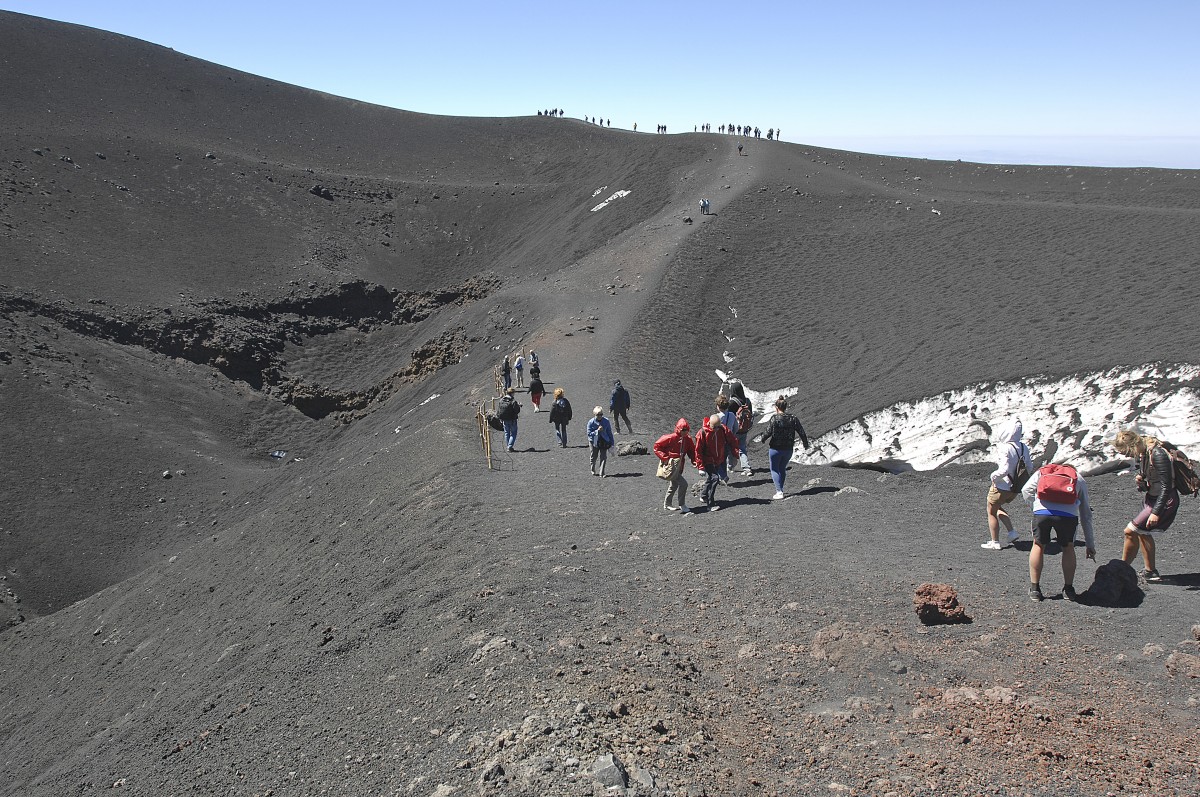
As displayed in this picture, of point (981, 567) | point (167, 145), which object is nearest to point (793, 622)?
point (981, 567)

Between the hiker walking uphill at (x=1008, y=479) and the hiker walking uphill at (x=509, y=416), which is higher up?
the hiker walking uphill at (x=1008, y=479)

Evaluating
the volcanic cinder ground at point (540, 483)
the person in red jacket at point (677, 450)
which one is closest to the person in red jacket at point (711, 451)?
the person in red jacket at point (677, 450)

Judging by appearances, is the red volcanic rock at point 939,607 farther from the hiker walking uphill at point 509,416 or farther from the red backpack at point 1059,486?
the hiker walking uphill at point 509,416

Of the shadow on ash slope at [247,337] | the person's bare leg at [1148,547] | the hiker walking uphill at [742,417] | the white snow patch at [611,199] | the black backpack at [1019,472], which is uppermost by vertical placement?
the white snow patch at [611,199]

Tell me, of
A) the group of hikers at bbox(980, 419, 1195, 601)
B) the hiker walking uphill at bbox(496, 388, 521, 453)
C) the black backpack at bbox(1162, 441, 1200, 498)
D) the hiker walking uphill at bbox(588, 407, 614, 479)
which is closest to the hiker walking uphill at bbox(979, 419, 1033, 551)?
the group of hikers at bbox(980, 419, 1195, 601)

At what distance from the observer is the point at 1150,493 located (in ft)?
27.3

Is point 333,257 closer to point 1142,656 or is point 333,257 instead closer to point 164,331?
point 164,331

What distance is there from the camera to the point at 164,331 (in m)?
39.6

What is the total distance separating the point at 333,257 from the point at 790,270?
2999 centimetres

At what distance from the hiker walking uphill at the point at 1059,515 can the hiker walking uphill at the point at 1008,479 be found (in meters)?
1.94

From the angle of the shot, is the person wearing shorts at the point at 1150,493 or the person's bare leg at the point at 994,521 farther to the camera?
the person's bare leg at the point at 994,521

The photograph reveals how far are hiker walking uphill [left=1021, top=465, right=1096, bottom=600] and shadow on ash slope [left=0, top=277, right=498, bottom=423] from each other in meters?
30.5

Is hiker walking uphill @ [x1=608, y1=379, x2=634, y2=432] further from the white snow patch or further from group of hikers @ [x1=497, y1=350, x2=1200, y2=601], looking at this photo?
the white snow patch

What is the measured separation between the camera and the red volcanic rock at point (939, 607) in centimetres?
764
